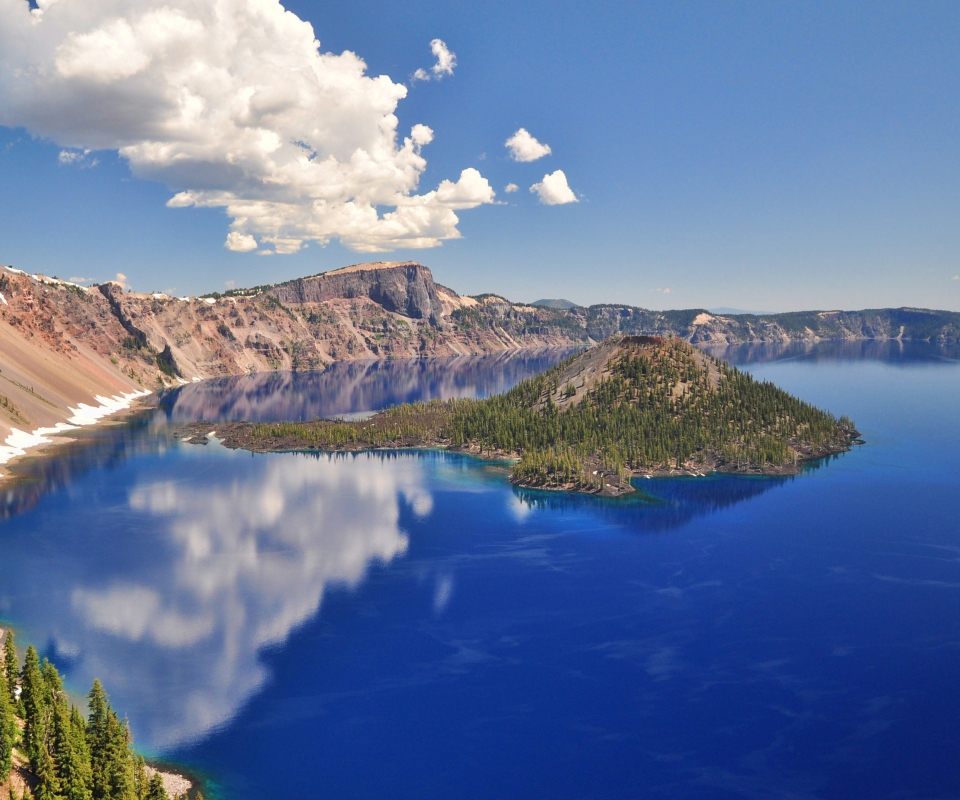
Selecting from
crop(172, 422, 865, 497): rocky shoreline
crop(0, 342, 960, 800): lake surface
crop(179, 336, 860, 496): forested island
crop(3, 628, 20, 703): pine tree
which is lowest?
crop(0, 342, 960, 800): lake surface

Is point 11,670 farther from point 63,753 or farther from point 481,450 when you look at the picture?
point 481,450

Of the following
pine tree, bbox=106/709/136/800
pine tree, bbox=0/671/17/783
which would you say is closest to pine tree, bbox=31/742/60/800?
pine tree, bbox=0/671/17/783

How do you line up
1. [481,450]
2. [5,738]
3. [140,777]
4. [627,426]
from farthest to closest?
1. [481,450]
2. [627,426]
3. [140,777]
4. [5,738]

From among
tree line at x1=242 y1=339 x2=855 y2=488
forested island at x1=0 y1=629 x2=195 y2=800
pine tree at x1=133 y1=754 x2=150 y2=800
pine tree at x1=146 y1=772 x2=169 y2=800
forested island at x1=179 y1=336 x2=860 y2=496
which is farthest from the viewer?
tree line at x1=242 y1=339 x2=855 y2=488

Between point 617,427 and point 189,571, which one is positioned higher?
point 617,427

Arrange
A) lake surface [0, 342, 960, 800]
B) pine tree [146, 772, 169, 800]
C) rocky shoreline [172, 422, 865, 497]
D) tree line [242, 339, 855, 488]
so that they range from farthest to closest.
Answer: tree line [242, 339, 855, 488]
rocky shoreline [172, 422, 865, 497]
lake surface [0, 342, 960, 800]
pine tree [146, 772, 169, 800]

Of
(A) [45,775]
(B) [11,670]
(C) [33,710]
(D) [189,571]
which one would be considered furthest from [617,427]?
(A) [45,775]

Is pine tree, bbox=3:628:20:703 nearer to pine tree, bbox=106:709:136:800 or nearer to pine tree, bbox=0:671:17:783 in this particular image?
pine tree, bbox=0:671:17:783

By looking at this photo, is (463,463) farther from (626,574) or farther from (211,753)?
(211,753)
